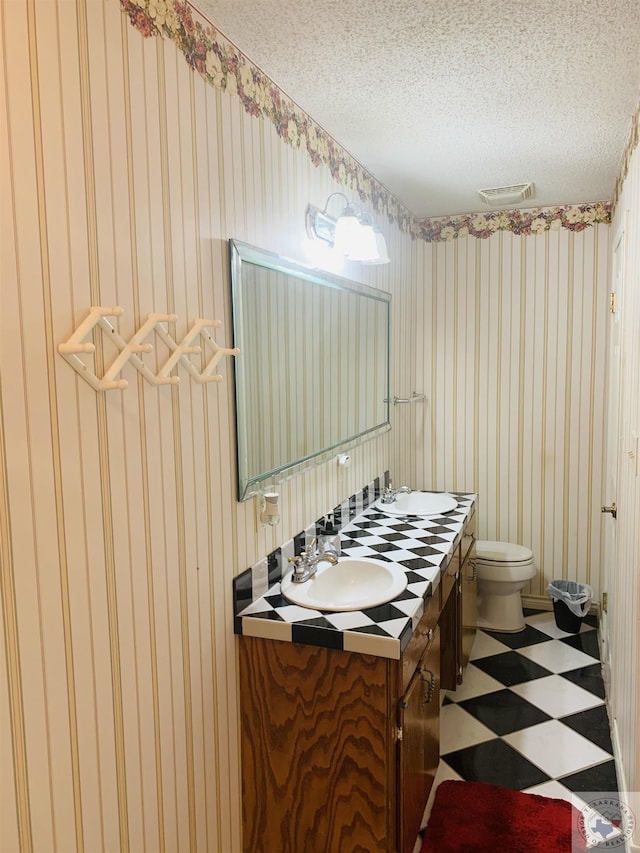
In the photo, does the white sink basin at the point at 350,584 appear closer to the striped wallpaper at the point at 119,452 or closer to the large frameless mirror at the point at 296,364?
the striped wallpaper at the point at 119,452

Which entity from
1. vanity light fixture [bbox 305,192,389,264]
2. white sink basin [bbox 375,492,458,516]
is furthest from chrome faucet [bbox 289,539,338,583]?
vanity light fixture [bbox 305,192,389,264]

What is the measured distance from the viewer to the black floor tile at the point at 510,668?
3139 mm

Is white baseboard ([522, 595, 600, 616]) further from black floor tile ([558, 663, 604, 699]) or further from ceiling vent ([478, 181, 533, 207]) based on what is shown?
ceiling vent ([478, 181, 533, 207])

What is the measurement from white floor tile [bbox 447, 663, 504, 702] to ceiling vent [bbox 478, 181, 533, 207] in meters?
2.44

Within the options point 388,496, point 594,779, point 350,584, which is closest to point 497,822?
point 594,779

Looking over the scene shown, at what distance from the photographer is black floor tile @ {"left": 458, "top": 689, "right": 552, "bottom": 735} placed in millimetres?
2752

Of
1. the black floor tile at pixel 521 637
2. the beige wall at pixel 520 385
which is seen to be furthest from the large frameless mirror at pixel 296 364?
the black floor tile at pixel 521 637

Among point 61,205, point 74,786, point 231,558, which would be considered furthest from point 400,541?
point 61,205

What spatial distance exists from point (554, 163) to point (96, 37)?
7.47ft

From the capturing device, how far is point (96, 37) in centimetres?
129

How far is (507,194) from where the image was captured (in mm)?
3377

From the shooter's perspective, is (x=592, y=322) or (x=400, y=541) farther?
(x=592, y=322)

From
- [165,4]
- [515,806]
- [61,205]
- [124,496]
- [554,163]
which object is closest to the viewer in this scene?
[61,205]

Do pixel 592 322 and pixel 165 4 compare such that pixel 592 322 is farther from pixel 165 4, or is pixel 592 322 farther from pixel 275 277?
pixel 165 4
